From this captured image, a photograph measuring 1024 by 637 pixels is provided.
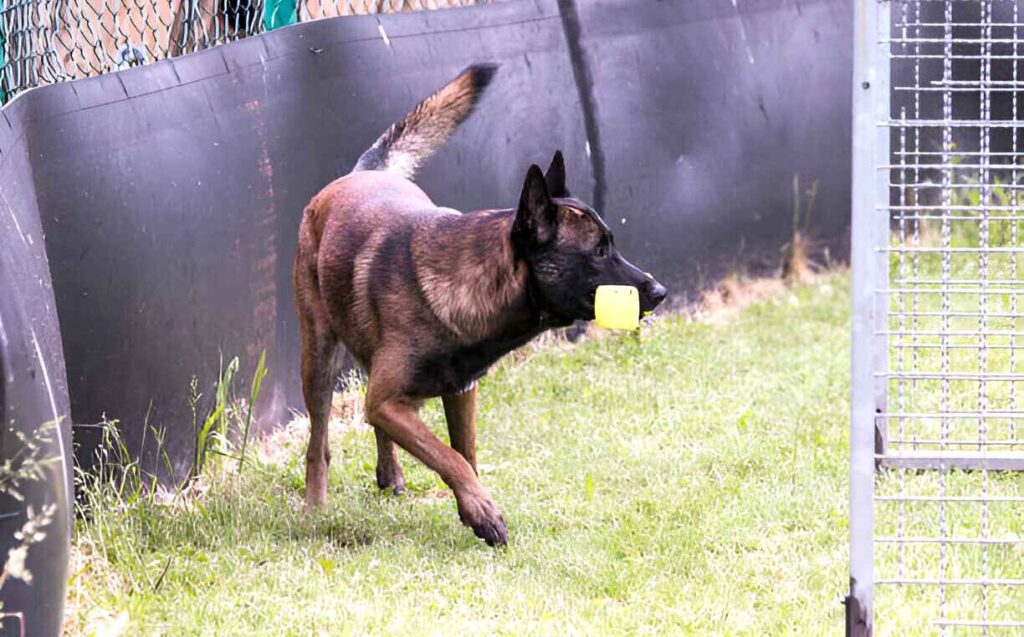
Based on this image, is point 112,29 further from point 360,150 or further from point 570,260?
point 570,260

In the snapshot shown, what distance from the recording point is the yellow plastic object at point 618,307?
4199 mm

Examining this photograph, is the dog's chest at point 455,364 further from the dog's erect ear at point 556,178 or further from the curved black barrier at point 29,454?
the curved black barrier at point 29,454

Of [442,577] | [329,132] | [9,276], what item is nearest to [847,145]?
[329,132]

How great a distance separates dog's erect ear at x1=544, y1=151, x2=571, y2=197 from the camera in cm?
445

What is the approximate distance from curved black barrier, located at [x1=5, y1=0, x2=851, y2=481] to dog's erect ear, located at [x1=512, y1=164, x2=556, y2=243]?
1222mm

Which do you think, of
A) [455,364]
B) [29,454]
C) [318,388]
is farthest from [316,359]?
[29,454]

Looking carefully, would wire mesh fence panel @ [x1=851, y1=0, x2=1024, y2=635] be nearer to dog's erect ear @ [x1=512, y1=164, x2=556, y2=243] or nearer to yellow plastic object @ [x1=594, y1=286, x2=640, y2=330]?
yellow plastic object @ [x1=594, y1=286, x2=640, y2=330]

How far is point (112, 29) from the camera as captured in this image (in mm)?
4773

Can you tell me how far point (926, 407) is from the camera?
18.9 ft

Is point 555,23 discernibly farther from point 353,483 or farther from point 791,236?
point 353,483

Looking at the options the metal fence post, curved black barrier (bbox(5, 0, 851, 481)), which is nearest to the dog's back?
curved black barrier (bbox(5, 0, 851, 481))

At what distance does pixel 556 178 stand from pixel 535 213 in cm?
32

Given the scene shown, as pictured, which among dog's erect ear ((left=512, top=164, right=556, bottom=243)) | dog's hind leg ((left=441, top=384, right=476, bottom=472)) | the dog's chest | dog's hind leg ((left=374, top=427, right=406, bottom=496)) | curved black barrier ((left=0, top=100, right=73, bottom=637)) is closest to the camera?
curved black barrier ((left=0, top=100, right=73, bottom=637))

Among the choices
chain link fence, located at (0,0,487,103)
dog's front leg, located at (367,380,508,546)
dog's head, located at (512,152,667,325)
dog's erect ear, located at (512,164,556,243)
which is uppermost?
chain link fence, located at (0,0,487,103)
